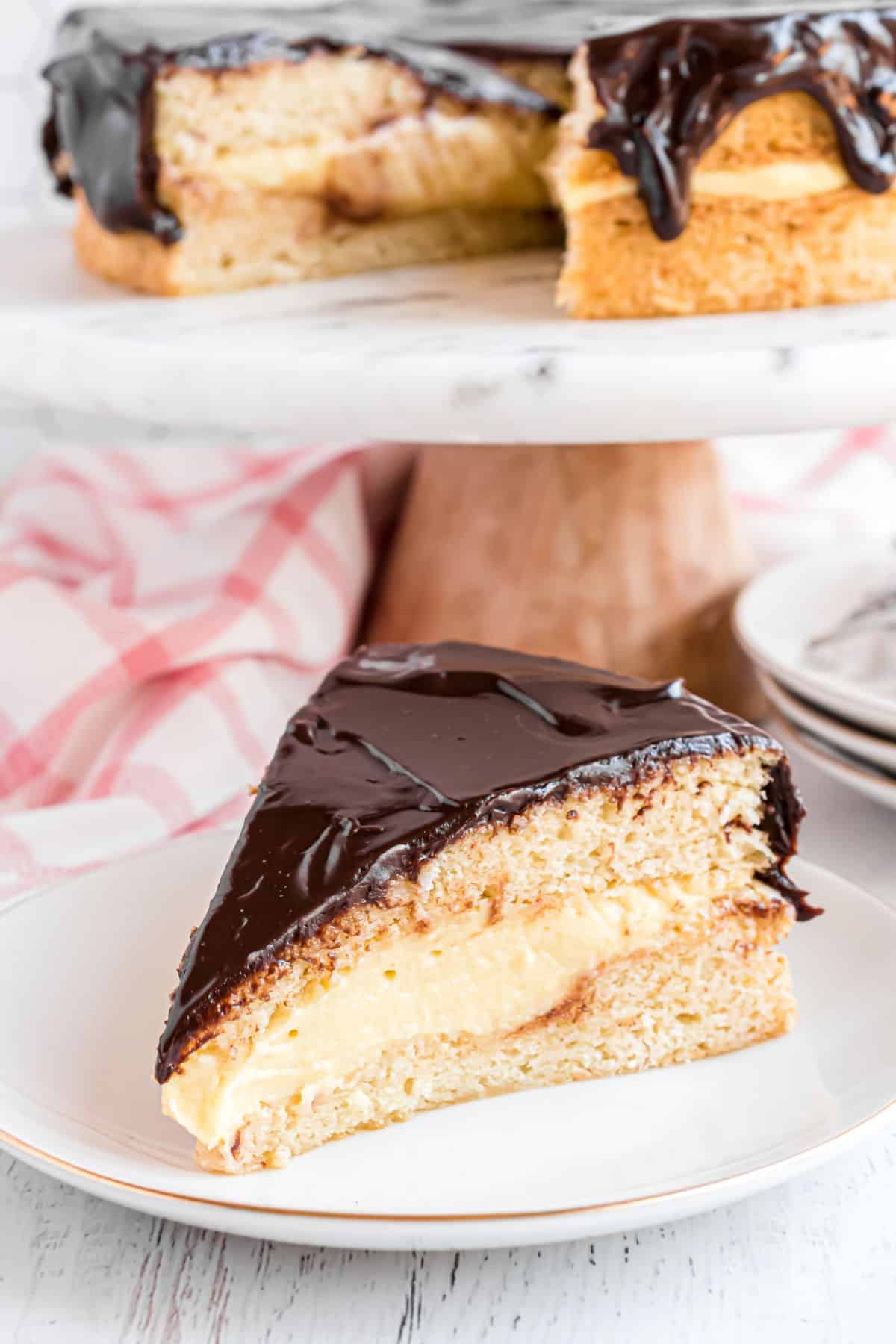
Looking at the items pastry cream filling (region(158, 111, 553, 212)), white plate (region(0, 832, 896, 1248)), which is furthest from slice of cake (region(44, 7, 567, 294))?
white plate (region(0, 832, 896, 1248))

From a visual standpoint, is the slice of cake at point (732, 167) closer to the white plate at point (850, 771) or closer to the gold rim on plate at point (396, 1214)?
the white plate at point (850, 771)

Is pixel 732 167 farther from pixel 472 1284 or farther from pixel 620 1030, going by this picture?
pixel 472 1284

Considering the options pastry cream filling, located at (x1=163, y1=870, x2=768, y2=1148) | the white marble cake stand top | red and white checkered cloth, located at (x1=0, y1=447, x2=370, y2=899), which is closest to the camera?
pastry cream filling, located at (x1=163, y1=870, x2=768, y2=1148)

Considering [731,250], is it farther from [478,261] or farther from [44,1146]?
[44,1146]

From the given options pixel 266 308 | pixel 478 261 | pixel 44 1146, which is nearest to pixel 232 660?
pixel 266 308

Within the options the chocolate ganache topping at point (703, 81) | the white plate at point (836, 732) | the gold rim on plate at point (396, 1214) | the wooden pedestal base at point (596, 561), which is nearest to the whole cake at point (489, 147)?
the chocolate ganache topping at point (703, 81)

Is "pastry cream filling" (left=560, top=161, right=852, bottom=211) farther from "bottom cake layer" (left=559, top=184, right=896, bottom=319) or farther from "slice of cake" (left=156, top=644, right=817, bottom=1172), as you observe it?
"slice of cake" (left=156, top=644, right=817, bottom=1172)

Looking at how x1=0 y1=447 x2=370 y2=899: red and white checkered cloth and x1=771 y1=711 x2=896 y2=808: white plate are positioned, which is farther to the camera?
x1=0 y1=447 x2=370 y2=899: red and white checkered cloth
